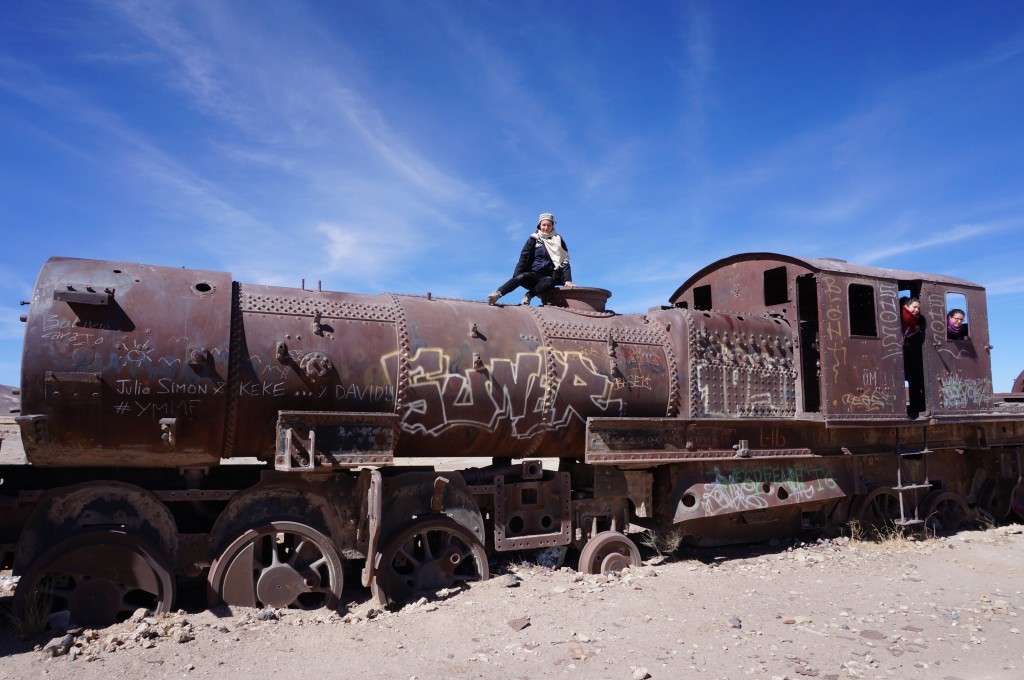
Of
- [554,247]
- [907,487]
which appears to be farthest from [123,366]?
[907,487]

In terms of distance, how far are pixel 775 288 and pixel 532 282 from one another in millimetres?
4269

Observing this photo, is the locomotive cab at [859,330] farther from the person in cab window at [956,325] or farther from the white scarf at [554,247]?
the white scarf at [554,247]

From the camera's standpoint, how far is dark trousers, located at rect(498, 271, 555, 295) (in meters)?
8.44

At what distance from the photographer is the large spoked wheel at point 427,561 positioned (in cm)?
639

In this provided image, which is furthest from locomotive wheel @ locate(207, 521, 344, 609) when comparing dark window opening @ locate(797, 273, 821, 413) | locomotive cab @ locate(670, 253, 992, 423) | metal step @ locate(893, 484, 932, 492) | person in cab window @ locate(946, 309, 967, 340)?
person in cab window @ locate(946, 309, 967, 340)

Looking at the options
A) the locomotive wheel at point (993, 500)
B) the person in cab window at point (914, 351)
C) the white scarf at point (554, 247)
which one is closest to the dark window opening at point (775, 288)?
the person in cab window at point (914, 351)

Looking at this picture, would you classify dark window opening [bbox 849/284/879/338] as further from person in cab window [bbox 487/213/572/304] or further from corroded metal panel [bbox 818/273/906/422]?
person in cab window [bbox 487/213/572/304]

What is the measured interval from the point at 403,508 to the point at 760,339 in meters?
4.80

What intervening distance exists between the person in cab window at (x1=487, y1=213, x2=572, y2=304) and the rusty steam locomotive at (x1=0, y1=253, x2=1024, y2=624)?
0.30m

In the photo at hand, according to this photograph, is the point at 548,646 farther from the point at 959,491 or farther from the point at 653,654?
the point at 959,491

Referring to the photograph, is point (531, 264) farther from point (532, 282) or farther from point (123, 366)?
point (123, 366)

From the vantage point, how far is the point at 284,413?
6.07 m

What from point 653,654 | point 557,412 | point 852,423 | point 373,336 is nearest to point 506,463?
point 557,412

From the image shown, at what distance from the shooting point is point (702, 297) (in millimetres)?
11023
